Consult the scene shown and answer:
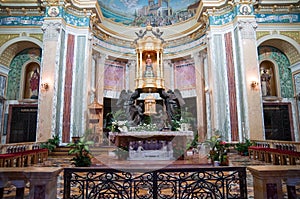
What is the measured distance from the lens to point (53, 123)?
919cm

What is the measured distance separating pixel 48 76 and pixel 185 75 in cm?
788

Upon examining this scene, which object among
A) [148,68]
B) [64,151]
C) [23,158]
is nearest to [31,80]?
[64,151]

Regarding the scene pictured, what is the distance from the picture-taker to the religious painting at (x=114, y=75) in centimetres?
1360

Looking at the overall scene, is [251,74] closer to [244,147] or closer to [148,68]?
[244,147]

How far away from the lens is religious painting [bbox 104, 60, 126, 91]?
13.6 metres

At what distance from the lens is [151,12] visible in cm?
1438

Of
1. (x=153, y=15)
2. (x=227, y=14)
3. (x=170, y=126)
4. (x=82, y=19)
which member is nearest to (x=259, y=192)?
(x=170, y=126)

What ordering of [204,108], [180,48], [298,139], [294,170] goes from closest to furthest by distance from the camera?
[294,170] → [298,139] → [204,108] → [180,48]

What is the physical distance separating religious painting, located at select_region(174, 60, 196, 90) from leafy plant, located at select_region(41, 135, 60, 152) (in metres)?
7.85

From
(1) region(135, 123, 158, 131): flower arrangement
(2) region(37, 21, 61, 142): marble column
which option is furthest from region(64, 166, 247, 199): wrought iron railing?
(2) region(37, 21, 61, 142): marble column

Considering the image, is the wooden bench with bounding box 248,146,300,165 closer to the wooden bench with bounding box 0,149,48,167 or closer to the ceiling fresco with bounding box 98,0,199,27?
the wooden bench with bounding box 0,149,48,167

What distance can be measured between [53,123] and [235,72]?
7.89 metres

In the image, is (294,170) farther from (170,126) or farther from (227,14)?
(227,14)

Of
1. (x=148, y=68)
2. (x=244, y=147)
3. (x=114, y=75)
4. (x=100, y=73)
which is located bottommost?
(x=244, y=147)
